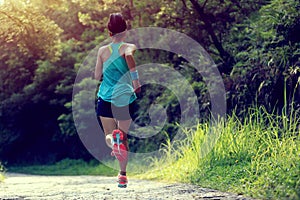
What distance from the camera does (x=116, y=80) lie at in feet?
19.5

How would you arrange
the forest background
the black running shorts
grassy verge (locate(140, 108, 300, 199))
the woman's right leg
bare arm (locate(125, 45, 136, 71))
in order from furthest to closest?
the forest background, the woman's right leg, the black running shorts, bare arm (locate(125, 45, 136, 71)), grassy verge (locate(140, 108, 300, 199))

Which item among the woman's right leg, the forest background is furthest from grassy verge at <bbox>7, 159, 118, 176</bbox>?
the woman's right leg

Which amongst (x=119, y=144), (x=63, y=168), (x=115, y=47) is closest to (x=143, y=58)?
(x=63, y=168)

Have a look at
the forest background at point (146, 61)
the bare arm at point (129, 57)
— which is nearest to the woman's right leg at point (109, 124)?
the bare arm at point (129, 57)

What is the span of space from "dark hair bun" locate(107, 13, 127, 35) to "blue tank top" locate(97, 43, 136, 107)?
0.16 meters

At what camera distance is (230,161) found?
306 inches

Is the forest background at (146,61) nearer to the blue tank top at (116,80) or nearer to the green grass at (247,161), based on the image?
the green grass at (247,161)

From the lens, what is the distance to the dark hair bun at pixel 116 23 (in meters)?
5.86

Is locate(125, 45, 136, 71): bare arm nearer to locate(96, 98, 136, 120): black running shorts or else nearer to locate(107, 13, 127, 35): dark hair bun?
locate(107, 13, 127, 35): dark hair bun

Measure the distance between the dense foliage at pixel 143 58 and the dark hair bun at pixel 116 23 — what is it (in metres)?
2.70

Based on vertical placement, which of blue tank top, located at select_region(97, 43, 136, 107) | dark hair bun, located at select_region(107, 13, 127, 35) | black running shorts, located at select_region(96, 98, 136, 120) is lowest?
black running shorts, located at select_region(96, 98, 136, 120)

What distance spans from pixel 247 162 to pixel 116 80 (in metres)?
2.35

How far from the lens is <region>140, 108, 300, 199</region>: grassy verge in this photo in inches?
218

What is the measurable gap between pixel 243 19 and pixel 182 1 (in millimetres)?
1651
